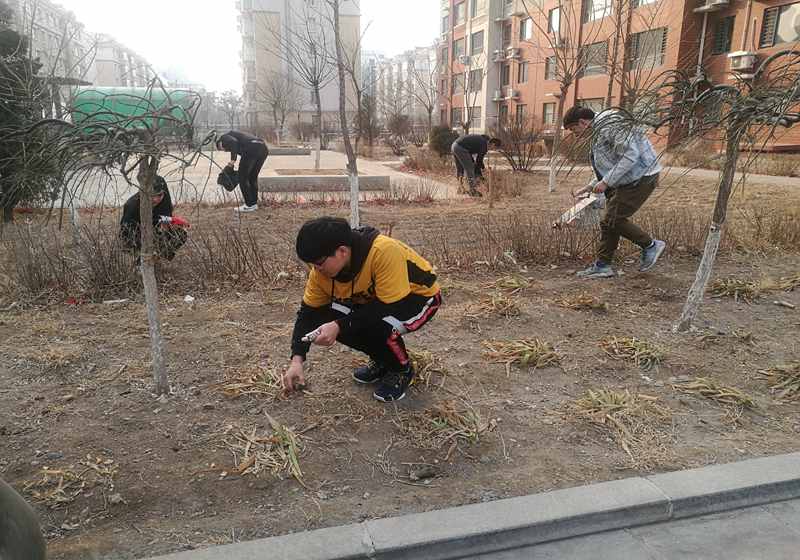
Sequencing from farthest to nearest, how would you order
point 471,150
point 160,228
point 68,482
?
point 471,150
point 160,228
point 68,482

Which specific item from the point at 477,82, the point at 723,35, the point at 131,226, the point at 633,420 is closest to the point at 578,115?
the point at 633,420

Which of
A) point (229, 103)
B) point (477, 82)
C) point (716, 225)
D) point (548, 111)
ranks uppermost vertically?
point (477, 82)

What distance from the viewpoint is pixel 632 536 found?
7.50 feet

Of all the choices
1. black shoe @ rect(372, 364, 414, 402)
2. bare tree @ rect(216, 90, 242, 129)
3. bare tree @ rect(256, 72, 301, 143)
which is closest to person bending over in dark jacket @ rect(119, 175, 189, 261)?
black shoe @ rect(372, 364, 414, 402)

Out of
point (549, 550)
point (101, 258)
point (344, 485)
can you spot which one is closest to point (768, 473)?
point (549, 550)

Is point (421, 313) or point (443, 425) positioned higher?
point (421, 313)

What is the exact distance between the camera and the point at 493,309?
4367 millimetres

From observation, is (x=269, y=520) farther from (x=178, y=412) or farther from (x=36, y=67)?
(x=36, y=67)

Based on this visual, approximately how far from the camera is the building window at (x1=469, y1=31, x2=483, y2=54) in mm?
45906

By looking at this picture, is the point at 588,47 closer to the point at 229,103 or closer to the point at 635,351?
the point at 635,351

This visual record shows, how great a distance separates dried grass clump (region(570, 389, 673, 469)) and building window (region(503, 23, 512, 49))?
4456 cm

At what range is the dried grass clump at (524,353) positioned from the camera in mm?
3572

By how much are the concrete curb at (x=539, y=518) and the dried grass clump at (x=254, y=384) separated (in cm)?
111

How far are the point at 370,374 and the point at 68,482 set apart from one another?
4.98 feet
